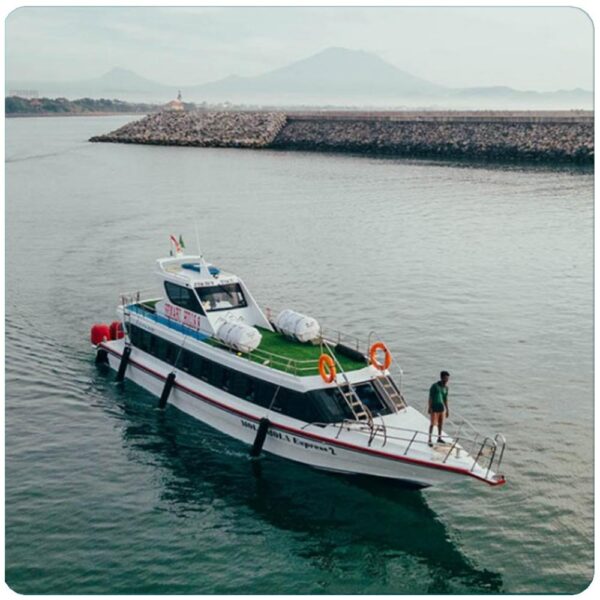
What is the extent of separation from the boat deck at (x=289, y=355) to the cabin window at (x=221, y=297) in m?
1.20

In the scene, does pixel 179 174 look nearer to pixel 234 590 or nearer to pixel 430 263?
pixel 430 263

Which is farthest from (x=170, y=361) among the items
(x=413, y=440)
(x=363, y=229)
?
(x=363, y=229)

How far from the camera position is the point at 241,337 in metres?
25.1

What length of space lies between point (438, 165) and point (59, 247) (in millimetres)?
56616

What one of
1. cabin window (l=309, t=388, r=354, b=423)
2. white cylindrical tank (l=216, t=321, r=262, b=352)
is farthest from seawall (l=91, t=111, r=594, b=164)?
cabin window (l=309, t=388, r=354, b=423)

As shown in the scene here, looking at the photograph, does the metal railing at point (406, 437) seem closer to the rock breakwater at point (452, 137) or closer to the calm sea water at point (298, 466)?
the calm sea water at point (298, 466)

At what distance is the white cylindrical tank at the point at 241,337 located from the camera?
2505cm

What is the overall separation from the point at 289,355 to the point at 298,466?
11.9 ft

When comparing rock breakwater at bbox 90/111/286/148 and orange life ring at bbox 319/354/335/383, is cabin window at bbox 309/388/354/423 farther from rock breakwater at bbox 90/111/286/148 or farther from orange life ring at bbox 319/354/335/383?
rock breakwater at bbox 90/111/286/148

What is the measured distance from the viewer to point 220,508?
69.8 ft

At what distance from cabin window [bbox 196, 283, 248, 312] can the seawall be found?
75025 mm

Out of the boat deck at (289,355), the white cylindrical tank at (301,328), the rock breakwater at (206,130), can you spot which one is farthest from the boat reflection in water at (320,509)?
the rock breakwater at (206,130)

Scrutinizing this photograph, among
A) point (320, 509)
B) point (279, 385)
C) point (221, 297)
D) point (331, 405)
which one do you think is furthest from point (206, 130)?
point (320, 509)

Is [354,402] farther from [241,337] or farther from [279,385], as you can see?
[241,337]
